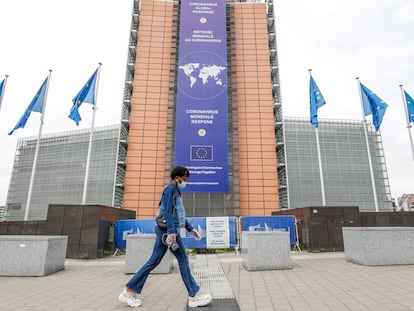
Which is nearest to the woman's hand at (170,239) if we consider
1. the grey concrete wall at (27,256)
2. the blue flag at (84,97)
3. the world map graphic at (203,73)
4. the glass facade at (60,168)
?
the grey concrete wall at (27,256)

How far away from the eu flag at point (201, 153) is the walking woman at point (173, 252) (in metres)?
18.0

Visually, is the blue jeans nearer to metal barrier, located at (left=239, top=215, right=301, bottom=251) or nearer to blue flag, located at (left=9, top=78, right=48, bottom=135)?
metal barrier, located at (left=239, top=215, right=301, bottom=251)

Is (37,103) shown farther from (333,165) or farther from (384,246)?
(333,165)

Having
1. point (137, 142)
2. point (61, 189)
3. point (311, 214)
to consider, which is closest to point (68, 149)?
point (61, 189)

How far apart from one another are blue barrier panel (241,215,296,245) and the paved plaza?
515cm

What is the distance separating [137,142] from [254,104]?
40.3 ft

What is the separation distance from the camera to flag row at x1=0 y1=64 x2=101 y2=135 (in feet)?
50.7

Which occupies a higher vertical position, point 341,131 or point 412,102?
point 341,131

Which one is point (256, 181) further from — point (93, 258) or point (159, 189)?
point (93, 258)

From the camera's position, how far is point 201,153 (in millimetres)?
22250

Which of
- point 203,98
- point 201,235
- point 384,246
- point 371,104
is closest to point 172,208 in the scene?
point 384,246

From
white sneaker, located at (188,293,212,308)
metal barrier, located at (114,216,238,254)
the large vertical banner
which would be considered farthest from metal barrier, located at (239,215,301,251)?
the large vertical banner

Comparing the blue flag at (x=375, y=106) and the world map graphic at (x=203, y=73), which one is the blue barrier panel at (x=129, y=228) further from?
the world map graphic at (x=203, y=73)

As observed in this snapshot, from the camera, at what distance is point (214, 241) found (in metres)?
11.2
